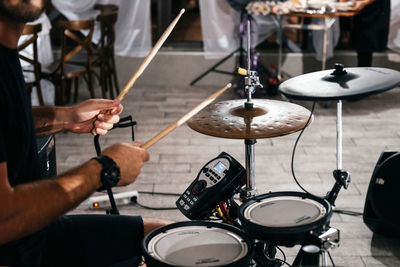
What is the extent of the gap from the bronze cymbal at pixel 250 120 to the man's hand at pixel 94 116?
0.97 ft

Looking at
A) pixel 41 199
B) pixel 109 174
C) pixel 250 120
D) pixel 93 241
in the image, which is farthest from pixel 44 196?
pixel 250 120

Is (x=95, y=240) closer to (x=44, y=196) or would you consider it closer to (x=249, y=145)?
(x=44, y=196)

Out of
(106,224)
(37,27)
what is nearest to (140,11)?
(37,27)

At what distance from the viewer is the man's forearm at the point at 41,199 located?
1.26 meters

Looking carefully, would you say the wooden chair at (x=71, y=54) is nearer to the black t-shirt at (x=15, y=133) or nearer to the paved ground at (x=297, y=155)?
the paved ground at (x=297, y=155)

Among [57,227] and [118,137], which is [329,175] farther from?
[57,227]

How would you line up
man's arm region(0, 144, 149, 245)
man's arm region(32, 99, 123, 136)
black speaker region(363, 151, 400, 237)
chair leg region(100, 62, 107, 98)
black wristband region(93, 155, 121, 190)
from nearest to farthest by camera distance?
man's arm region(0, 144, 149, 245)
black wristband region(93, 155, 121, 190)
man's arm region(32, 99, 123, 136)
black speaker region(363, 151, 400, 237)
chair leg region(100, 62, 107, 98)

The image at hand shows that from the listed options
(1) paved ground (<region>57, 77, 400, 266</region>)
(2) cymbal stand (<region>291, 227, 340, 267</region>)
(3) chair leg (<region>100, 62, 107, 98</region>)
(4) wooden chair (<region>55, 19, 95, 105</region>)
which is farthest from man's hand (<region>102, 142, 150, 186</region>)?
(3) chair leg (<region>100, 62, 107, 98</region>)

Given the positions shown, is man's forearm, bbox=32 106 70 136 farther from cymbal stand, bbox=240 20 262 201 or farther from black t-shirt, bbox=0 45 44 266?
cymbal stand, bbox=240 20 262 201

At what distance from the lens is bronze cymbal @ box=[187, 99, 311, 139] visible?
1.90 m

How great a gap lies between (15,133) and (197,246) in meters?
0.52

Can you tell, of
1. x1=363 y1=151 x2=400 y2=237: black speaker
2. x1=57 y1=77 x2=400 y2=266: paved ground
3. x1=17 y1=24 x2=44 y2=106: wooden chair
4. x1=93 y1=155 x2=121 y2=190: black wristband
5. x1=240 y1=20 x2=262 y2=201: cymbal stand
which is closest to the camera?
x1=93 y1=155 x2=121 y2=190: black wristband

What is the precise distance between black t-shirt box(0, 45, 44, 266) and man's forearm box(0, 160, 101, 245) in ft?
0.45

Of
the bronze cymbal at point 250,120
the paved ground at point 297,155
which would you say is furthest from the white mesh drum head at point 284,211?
the paved ground at point 297,155
